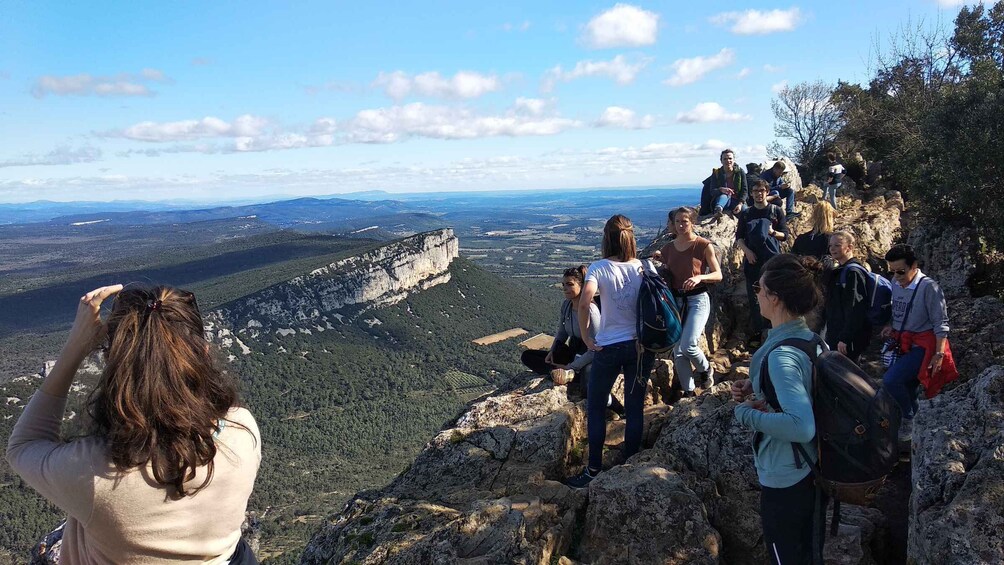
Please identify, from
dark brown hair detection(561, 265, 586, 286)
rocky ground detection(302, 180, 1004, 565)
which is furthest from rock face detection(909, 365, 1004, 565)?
dark brown hair detection(561, 265, 586, 286)

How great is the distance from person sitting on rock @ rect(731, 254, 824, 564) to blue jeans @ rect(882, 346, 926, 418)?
9.34ft

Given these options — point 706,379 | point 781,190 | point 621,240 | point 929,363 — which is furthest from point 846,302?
point 781,190

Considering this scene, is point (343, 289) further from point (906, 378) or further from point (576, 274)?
point (906, 378)

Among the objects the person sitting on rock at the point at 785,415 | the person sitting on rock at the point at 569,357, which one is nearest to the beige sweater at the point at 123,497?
the person sitting on rock at the point at 785,415

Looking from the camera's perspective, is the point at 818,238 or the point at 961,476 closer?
the point at 961,476

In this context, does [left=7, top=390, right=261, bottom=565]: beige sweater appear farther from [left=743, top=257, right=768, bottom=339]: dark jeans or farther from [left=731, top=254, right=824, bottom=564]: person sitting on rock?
[left=743, top=257, right=768, bottom=339]: dark jeans

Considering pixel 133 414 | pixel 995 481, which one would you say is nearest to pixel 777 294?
pixel 995 481

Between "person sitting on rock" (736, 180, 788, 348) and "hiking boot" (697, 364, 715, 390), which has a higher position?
"person sitting on rock" (736, 180, 788, 348)

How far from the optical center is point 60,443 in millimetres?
2135

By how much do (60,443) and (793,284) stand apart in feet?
12.0

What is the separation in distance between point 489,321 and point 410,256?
16.3 metres

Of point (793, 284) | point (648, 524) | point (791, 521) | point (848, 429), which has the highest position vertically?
point (793, 284)

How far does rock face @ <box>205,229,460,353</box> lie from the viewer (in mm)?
73938

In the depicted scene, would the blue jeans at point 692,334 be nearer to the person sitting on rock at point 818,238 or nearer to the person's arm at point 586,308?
the person's arm at point 586,308
